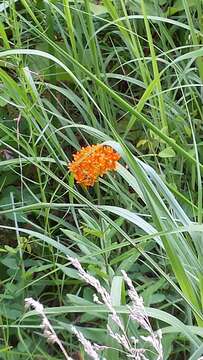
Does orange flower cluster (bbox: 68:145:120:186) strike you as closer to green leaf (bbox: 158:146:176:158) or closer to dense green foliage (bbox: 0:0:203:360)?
dense green foliage (bbox: 0:0:203:360)

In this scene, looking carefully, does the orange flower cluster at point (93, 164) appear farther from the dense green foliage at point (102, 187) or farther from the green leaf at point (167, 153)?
the green leaf at point (167, 153)

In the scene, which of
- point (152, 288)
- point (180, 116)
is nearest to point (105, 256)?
point (152, 288)

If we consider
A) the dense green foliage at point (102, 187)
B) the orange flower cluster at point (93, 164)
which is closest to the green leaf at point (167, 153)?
the dense green foliage at point (102, 187)

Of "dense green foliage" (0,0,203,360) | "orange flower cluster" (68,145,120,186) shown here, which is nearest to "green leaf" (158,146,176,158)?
"dense green foliage" (0,0,203,360)

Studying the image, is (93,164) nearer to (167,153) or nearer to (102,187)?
(167,153)

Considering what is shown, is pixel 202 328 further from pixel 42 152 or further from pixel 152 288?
pixel 42 152

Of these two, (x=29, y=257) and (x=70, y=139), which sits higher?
(x=70, y=139)
